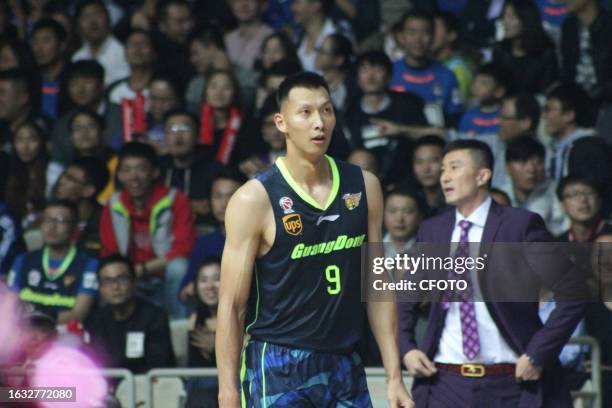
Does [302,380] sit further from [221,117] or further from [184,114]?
[221,117]

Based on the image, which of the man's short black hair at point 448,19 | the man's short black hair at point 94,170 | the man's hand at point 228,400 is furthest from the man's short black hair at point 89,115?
the man's hand at point 228,400

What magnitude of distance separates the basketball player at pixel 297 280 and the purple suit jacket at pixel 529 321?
1266mm

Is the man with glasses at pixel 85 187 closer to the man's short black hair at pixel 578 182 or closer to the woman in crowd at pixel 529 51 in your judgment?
the woman in crowd at pixel 529 51

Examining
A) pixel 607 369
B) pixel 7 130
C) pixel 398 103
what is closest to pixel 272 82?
pixel 398 103

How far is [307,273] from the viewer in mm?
5402

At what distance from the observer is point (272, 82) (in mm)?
10805

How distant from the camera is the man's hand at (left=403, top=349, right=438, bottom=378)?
6672 millimetres

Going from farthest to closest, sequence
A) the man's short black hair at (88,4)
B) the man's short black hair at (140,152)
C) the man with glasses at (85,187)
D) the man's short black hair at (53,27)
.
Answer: the man's short black hair at (88,4) → the man's short black hair at (53,27) → the man with glasses at (85,187) → the man's short black hair at (140,152)

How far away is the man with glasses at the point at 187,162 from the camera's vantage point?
10.4 meters

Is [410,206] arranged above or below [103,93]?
below

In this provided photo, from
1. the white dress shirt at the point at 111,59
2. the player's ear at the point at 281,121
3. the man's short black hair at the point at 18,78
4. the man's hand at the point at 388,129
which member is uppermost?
the white dress shirt at the point at 111,59

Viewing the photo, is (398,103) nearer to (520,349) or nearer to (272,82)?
(272,82)

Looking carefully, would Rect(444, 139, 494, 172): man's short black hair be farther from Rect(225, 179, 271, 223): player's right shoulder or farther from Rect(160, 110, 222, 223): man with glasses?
Rect(160, 110, 222, 223): man with glasses

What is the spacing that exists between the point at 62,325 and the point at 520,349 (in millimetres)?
4181
